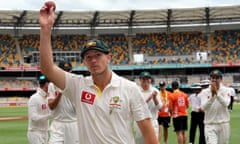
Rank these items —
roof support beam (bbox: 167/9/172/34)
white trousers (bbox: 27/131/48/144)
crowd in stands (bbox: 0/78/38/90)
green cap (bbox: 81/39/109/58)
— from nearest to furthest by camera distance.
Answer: green cap (bbox: 81/39/109/58), white trousers (bbox: 27/131/48/144), roof support beam (bbox: 167/9/172/34), crowd in stands (bbox: 0/78/38/90)

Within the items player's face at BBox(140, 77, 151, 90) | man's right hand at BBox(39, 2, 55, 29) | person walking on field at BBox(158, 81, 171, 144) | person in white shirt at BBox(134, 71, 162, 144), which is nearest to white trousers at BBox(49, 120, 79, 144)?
person in white shirt at BBox(134, 71, 162, 144)

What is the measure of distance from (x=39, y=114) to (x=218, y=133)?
3580 millimetres

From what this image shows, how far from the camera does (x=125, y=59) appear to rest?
5534 cm

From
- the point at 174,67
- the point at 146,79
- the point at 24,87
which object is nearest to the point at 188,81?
the point at 174,67

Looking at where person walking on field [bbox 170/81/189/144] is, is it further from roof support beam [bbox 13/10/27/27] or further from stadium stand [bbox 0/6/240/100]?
roof support beam [bbox 13/10/27/27]

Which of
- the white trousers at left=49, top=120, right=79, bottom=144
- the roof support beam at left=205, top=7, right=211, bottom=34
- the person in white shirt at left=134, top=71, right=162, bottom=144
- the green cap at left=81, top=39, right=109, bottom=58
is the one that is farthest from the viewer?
the roof support beam at left=205, top=7, right=211, bottom=34

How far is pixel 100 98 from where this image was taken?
311 cm

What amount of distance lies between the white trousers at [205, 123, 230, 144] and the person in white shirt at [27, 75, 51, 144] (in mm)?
3234

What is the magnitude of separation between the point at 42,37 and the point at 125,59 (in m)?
52.4

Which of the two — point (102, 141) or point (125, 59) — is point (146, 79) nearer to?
point (102, 141)

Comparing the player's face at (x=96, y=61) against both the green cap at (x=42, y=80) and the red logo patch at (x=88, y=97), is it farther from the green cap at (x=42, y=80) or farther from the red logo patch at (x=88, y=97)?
the green cap at (x=42, y=80)

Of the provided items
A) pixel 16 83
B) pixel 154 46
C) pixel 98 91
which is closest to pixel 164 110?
pixel 98 91

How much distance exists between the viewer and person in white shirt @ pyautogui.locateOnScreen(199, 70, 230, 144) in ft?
26.5

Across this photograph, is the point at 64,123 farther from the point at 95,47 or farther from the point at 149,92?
the point at 95,47
